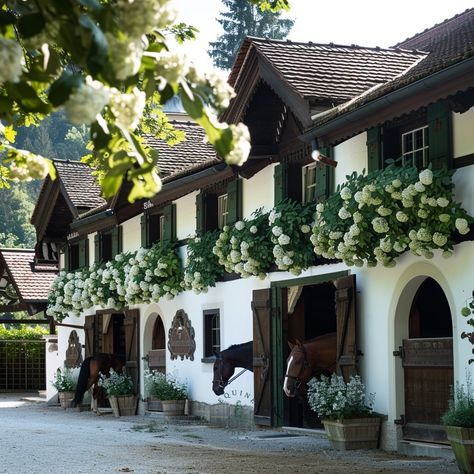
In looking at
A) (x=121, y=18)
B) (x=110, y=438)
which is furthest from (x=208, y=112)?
(x=110, y=438)

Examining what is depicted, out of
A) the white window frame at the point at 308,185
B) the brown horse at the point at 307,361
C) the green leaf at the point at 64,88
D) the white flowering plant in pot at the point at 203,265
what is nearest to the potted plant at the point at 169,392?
the white flowering plant in pot at the point at 203,265

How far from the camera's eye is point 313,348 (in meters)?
16.0

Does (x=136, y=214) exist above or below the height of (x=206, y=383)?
above

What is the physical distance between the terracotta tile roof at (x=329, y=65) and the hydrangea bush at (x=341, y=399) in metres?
3.68

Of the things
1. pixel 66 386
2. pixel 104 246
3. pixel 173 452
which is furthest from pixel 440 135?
pixel 66 386

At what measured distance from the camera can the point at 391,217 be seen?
13133 mm

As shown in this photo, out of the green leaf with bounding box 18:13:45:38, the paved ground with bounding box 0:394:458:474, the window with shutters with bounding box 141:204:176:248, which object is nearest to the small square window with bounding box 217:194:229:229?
the window with shutters with bounding box 141:204:176:248

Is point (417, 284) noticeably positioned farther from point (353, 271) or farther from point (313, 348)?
point (313, 348)

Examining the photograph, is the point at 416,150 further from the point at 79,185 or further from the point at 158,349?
the point at 79,185

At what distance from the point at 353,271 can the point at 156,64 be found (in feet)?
35.5

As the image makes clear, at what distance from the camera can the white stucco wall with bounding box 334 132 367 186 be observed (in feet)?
49.4

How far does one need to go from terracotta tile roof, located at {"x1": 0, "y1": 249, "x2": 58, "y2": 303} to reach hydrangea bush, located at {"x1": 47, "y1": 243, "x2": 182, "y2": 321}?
4.70 meters

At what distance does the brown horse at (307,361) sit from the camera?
15.9 m

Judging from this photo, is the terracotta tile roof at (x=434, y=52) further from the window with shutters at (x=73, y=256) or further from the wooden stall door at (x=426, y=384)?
the window with shutters at (x=73, y=256)
